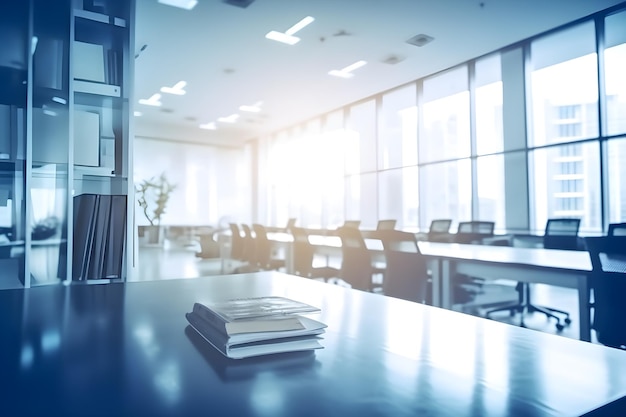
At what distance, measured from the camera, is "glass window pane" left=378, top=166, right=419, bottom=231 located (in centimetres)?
780

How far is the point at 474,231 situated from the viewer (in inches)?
217

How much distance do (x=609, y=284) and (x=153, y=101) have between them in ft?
28.9

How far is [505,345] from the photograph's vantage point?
0.74m

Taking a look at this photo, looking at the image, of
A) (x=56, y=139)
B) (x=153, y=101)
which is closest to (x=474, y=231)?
(x=56, y=139)

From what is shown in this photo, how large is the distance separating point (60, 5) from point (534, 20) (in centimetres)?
543

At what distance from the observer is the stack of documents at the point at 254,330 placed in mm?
633

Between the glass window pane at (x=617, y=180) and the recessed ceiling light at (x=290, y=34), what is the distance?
4.28 meters

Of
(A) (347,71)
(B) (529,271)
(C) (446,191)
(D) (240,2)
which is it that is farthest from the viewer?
(C) (446,191)

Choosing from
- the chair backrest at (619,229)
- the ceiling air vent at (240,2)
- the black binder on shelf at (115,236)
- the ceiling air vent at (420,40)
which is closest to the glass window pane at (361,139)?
the ceiling air vent at (420,40)

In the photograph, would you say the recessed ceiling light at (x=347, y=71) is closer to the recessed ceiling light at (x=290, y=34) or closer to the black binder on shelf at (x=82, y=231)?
the recessed ceiling light at (x=290, y=34)

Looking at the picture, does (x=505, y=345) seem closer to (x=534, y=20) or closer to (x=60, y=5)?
(x=60, y=5)

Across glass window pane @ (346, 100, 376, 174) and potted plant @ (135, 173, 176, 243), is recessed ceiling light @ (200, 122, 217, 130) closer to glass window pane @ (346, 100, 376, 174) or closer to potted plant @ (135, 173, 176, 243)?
glass window pane @ (346, 100, 376, 174)

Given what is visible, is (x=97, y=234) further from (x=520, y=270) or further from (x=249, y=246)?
(x=249, y=246)

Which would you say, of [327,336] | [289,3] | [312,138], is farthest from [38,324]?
[312,138]
